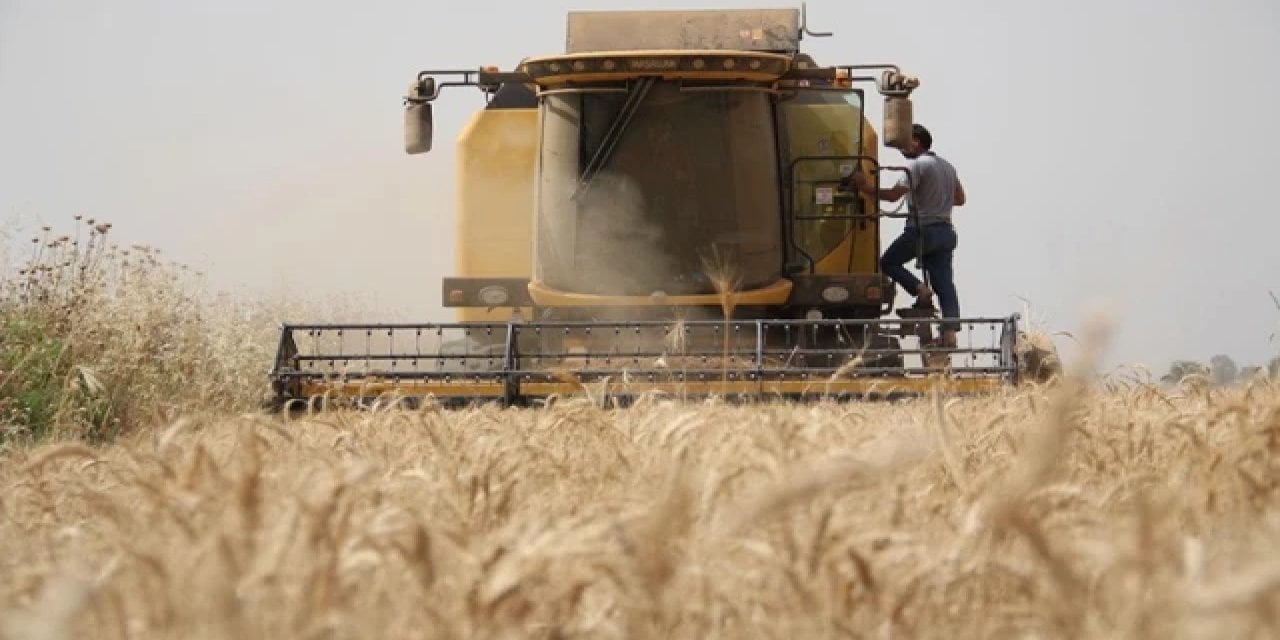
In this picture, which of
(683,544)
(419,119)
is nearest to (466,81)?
(419,119)

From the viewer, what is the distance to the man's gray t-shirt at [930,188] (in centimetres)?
1175

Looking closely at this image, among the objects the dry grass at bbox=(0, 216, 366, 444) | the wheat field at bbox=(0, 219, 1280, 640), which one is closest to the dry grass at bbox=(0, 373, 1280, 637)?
the wheat field at bbox=(0, 219, 1280, 640)

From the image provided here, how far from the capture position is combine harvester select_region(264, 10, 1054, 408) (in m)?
10.5

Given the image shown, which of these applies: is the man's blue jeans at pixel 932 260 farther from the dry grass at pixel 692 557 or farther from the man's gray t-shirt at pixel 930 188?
the dry grass at pixel 692 557

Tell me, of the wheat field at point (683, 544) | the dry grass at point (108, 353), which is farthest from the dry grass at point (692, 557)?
the dry grass at point (108, 353)

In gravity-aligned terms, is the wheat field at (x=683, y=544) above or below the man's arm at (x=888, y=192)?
below

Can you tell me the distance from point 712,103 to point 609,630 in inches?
362

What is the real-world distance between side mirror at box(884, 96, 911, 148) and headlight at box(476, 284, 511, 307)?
259 cm

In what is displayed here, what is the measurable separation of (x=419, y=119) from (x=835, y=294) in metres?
2.62

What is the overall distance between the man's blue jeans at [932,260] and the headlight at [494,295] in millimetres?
2382

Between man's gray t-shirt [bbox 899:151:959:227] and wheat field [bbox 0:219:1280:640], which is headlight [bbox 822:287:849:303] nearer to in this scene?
man's gray t-shirt [bbox 899:151:959:227]

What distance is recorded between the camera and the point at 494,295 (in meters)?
11.5

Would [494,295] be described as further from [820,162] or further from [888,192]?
[888,192]

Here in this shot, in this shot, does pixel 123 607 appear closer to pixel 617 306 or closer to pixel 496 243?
pixel 617 306
